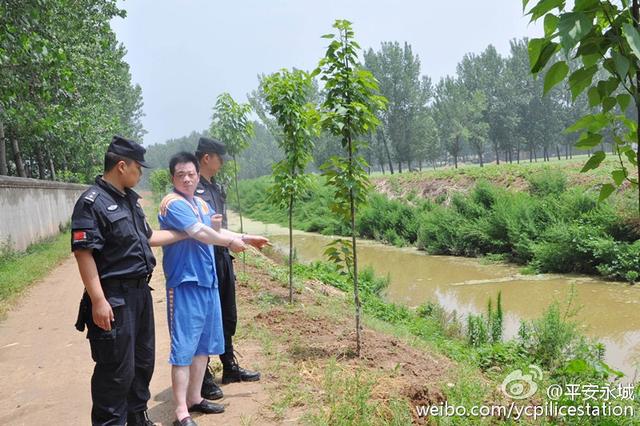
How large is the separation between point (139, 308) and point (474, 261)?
45.0 ft

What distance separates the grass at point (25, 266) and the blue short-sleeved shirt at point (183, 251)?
530 cm

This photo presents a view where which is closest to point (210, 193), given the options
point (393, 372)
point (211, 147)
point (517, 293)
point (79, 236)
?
point (211, 147)

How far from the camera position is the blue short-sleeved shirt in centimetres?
321

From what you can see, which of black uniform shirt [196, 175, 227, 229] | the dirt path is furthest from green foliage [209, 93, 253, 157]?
→ black uniform shirt [196, 175, 227, 229]

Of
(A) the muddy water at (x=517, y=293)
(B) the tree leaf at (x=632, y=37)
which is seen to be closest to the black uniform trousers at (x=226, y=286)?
(B) the tree leaf at (x=632, y=37)

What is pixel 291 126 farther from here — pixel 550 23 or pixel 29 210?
pixel 29 210

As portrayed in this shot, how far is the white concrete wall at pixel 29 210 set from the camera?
39.8 ft

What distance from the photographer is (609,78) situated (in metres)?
1.71

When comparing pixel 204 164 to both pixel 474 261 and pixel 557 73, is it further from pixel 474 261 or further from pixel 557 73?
pixel 474 261

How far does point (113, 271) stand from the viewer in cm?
278

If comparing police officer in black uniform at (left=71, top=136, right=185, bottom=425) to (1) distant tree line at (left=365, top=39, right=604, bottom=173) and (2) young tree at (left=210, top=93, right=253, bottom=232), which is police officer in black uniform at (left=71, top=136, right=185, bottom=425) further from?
(1) distant tree line at (left=365, top=39, right=604, bottom=173)

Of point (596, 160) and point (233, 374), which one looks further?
point (233, 374)

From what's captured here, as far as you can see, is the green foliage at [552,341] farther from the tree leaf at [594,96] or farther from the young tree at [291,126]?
the tree leaf at [594,96]

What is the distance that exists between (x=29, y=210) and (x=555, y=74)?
15786mm
